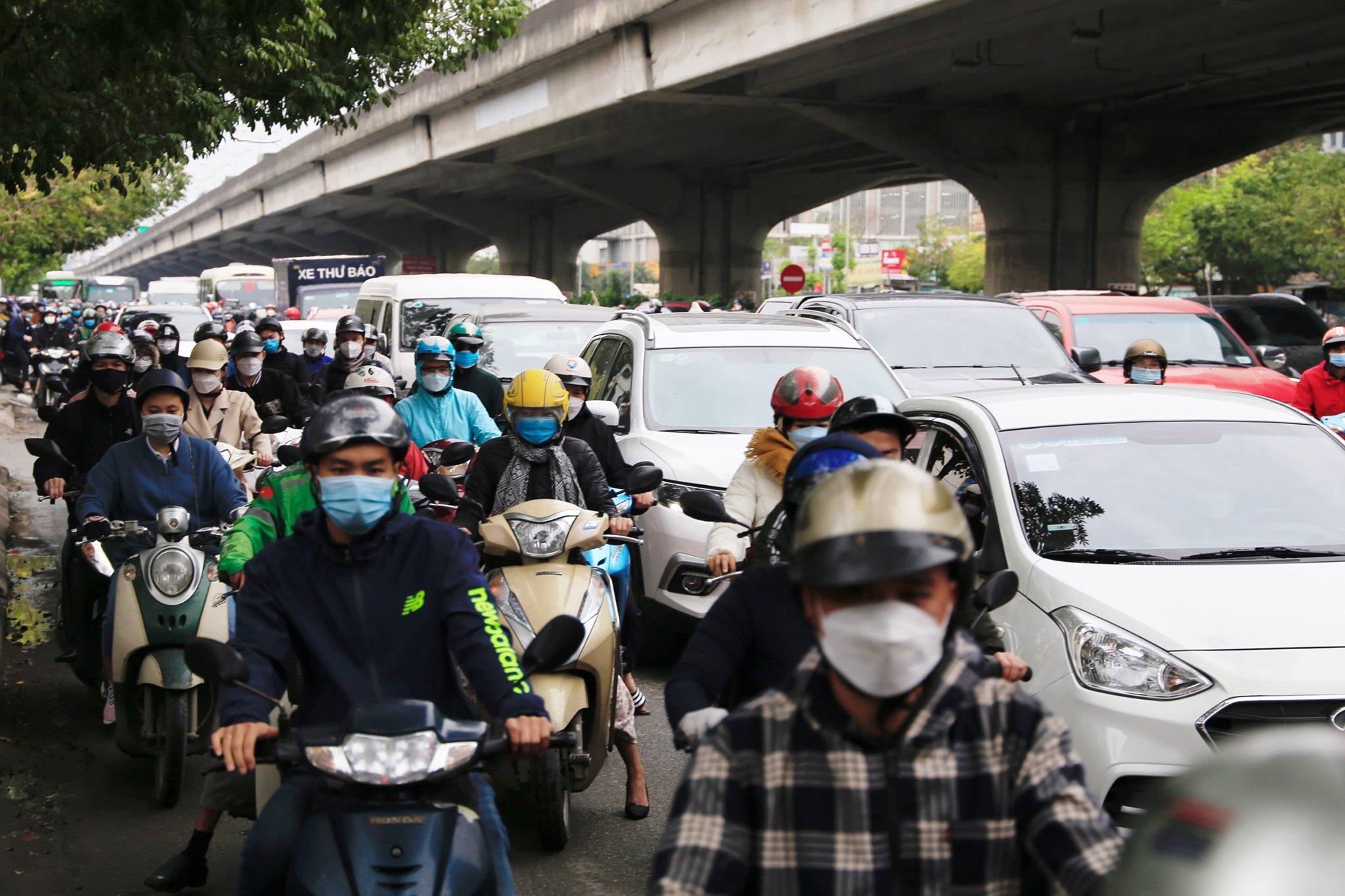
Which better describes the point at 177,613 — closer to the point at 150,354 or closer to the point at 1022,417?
the point at 1022,417

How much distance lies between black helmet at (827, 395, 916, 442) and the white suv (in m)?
3.82

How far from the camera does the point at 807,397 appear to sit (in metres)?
5.34

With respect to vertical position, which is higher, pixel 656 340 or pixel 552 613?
pixel 656 340

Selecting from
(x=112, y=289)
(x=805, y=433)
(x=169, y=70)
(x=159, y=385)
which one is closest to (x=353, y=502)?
(x=805, y=433)

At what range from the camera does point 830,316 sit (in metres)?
12.2

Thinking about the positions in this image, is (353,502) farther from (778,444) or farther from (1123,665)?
(1123,665)

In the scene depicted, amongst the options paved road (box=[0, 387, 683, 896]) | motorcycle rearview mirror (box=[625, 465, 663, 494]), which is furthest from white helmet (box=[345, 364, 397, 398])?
motorcycle rearview mirror (box=[625, 465, 663, 494])

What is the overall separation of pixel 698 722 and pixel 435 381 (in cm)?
615

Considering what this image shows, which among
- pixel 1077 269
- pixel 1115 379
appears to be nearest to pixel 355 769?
pixel 1115 379

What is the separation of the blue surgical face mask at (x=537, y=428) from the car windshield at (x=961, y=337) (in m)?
7.02

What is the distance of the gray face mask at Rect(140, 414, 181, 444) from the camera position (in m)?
6.76

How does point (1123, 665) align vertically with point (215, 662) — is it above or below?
below

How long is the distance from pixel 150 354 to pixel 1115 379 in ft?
26.4

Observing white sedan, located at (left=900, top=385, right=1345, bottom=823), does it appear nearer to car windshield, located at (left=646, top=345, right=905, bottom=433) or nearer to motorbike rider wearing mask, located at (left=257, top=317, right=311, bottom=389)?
car windshield, located at (left=646, top=345, right=905, bottom=433)
